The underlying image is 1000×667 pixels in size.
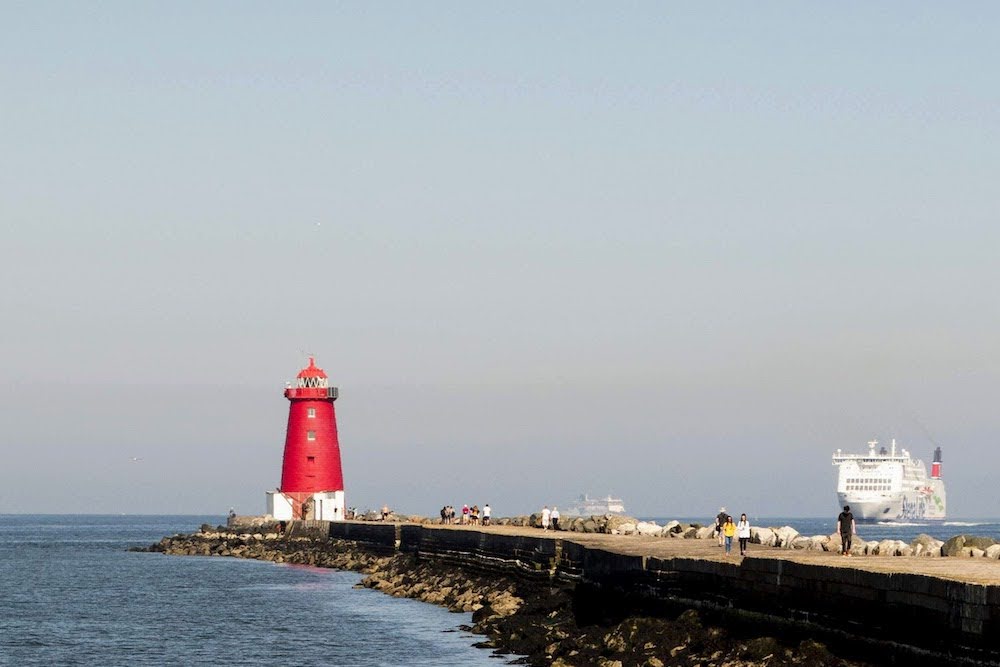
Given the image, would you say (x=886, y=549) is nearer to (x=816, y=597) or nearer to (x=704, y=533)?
(x=816, y=597)

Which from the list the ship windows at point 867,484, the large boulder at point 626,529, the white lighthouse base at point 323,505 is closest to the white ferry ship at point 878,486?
the ship windows at point 867,484

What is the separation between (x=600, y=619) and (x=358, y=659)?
541cm

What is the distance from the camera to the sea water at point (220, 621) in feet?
109

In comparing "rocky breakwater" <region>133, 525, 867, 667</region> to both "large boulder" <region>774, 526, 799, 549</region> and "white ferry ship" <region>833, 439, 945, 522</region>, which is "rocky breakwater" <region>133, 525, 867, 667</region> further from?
"white ferry ship" <region>833, 439, 945, 522</region>

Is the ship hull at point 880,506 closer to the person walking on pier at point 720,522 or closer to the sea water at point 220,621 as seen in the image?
the sea water at point 220,621

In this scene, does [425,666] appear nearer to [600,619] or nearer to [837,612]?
[600,619]

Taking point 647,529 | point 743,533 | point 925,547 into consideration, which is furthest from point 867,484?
point 743,533

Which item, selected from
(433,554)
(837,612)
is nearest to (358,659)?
(837,612)

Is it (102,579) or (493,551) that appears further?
(102,579)

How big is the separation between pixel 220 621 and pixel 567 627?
529 inches

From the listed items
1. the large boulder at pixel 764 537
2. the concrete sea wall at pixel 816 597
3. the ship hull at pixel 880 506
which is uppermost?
the ship hull at pixel 880 506

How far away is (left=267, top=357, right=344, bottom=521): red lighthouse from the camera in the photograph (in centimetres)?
7406

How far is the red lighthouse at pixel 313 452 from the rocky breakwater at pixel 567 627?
15062 mm

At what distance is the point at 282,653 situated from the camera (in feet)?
111
